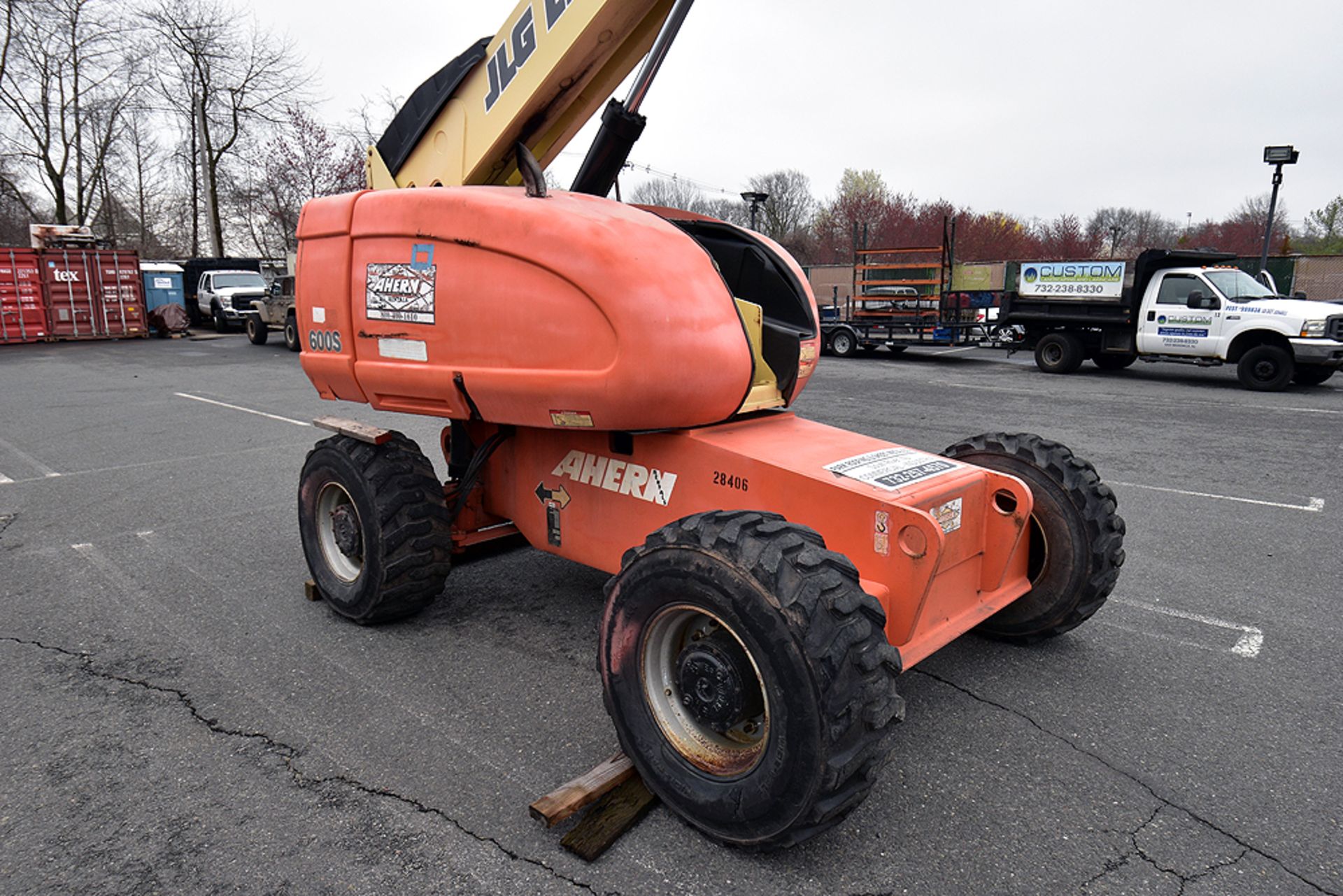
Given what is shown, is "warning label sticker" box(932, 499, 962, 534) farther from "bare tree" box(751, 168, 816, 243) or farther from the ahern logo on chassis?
"bare tree" box(751, 168, 816, 243)

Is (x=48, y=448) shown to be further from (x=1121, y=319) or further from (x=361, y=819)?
(x=1121, y=319)

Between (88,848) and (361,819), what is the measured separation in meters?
0.84

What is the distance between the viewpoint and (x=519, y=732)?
3322mm

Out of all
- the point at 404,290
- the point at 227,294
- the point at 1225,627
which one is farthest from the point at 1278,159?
the point at 227,294

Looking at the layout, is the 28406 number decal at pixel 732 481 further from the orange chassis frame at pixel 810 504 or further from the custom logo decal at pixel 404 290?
the custom logo decal at pixel 404 290

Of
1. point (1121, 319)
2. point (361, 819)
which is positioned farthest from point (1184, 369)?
point (361, 819)

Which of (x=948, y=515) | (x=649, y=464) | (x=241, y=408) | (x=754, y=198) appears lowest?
(x=241, y=408)

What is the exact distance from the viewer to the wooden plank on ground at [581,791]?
266cm

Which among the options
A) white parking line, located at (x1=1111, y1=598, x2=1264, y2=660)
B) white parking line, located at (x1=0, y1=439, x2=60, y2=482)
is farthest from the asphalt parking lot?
white parking line, located at (x1=0, y1=439, x2=60, y2=482)

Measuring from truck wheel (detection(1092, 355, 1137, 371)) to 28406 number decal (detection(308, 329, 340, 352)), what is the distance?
16582mm

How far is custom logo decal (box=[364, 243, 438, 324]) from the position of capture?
356cm

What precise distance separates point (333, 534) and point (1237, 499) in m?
7.13

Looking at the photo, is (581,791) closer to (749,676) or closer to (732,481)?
(749,676)

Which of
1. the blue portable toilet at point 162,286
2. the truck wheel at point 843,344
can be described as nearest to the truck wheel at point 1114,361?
the truck wheel at point 843,344
